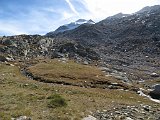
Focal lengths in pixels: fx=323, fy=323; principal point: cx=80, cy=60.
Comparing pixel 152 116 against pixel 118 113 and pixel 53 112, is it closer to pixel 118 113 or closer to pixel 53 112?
pixel 118 113

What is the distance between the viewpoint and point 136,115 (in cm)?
2953

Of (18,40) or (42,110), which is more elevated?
(18,40)

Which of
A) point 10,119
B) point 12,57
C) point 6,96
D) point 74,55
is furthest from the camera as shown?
point 74,55

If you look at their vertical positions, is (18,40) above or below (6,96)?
above

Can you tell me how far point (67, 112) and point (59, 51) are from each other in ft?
431

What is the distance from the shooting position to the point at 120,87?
65.4 meters

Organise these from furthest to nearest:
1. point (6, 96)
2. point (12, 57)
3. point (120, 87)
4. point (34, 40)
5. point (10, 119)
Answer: point (34, 40), point (12, 57), point (120, 87), point (6, 96), point (10, 119)

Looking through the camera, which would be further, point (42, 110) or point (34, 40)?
point (34, 40)

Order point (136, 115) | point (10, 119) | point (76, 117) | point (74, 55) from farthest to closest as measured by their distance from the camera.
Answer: point (74, 55) < point (136, 115) < point (76, 117) < point (10, 119)

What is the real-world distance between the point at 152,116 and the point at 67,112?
8161 millimetres

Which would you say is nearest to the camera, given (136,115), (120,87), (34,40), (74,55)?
(136,115)

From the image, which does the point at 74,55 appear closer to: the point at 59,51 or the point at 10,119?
the point at 59,51

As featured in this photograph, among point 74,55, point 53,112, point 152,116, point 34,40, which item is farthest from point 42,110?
point 34,40

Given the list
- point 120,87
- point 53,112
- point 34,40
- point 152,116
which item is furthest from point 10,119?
point 34,40
